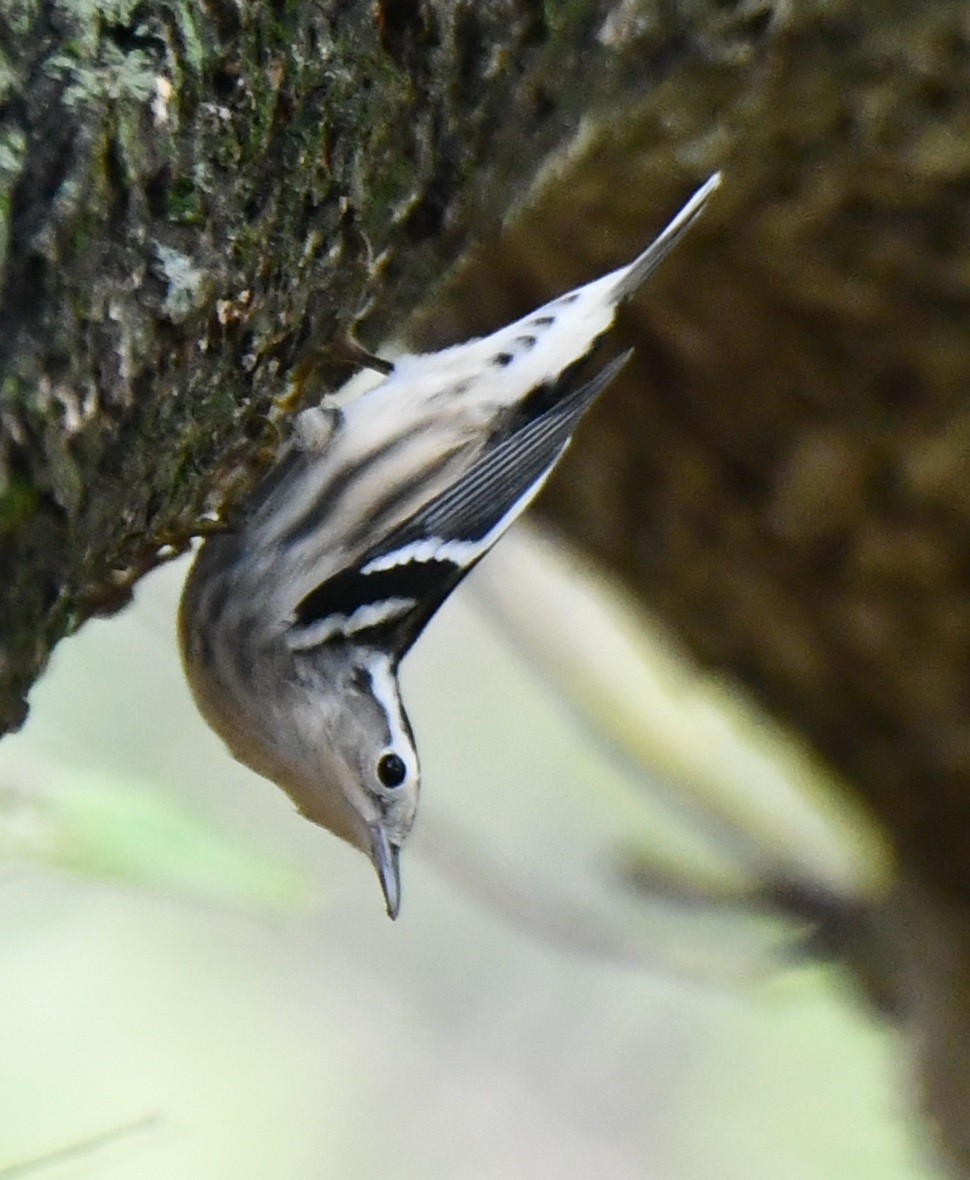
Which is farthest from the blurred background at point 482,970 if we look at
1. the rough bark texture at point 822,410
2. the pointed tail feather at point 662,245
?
the pointed tail feather at point 662,245

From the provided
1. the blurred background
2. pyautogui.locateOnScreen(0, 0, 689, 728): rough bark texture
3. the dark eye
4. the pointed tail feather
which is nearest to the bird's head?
the dark eye

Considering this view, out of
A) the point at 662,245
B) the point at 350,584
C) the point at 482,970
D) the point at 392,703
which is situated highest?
the point at 662,245

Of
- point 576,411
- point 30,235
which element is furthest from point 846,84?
point 30,235

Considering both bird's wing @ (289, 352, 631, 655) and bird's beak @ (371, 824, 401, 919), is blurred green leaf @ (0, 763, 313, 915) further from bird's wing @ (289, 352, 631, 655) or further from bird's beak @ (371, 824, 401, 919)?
bird's wing @ (289, 352, 631, 655)

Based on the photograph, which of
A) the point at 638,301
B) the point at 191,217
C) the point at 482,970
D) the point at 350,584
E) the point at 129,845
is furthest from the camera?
the point at 482,970

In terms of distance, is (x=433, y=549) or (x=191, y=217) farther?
(x=433, y=549)

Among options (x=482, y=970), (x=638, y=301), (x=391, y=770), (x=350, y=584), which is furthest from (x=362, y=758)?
(x=482, y=970)

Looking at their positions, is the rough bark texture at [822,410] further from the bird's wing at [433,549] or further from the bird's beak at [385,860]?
the bird's beak at [385,860]

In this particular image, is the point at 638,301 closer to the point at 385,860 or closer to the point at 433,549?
the point at 433,549
